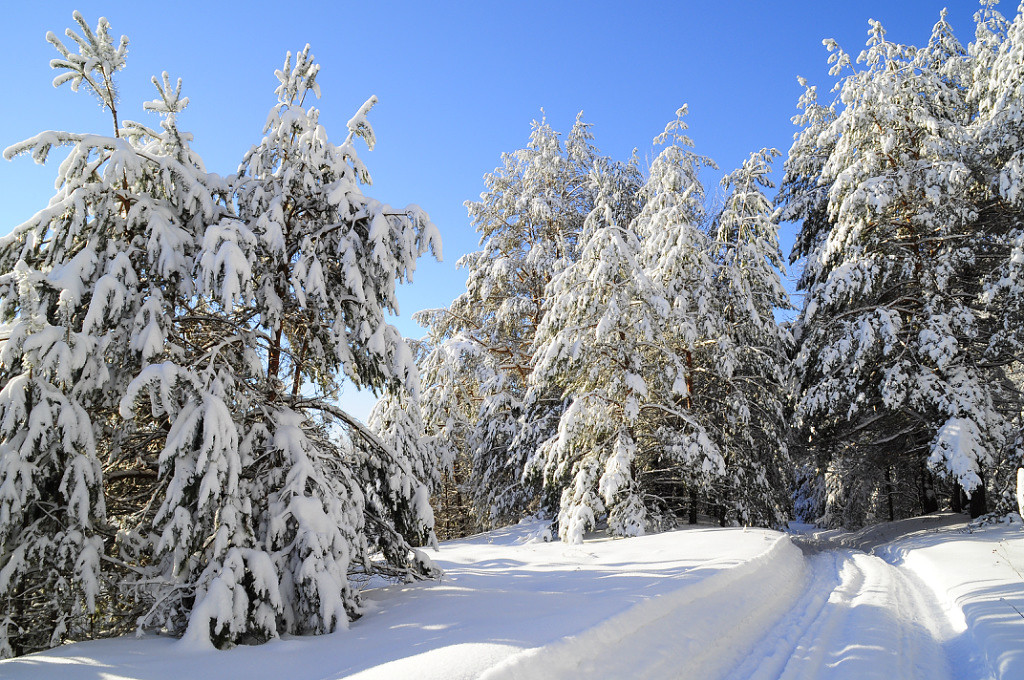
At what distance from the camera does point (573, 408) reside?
40.0 ft

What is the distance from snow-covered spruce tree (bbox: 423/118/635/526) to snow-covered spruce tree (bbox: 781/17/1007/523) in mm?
6761

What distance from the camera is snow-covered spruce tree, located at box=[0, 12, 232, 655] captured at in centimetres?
450


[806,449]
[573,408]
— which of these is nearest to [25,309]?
[573,408]

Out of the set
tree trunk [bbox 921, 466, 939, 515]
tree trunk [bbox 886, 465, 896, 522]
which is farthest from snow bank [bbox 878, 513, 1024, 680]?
tree trunk [bbox 921, 466, 939, 515]

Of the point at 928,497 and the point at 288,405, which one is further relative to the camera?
the point at 928,497

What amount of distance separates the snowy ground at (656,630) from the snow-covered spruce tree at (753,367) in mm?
4659

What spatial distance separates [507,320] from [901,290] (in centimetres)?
1020

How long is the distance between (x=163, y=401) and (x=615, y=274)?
29.4 ft

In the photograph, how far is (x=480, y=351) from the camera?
1554 cm

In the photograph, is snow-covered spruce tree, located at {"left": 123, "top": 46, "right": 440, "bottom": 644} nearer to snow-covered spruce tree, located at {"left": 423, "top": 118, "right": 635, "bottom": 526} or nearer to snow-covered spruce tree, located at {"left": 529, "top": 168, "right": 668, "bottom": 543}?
snow-covered spruce tree, located at {"left": 529, "top": 168, "right": 668, "bottom": 543}

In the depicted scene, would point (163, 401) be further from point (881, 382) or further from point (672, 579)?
point (881, 382)

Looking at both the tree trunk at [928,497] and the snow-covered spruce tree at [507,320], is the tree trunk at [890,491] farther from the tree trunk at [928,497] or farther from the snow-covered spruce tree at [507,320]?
the snow-covered spruce tree at [507,320]

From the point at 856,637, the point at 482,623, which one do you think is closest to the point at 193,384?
the point at 482,623

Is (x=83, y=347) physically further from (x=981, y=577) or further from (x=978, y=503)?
(x=978, y=503)
